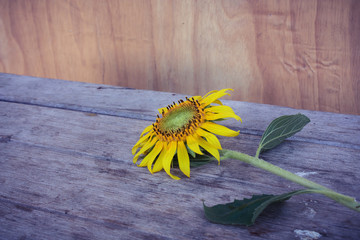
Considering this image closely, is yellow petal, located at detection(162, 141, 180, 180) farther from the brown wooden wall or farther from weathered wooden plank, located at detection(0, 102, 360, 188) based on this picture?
the brown wooden wall

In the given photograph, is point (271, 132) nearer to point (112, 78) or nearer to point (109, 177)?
point (109, 177)

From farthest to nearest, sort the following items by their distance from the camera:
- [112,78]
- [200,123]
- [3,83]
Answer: [112,78] < [3,83] < [200,123]

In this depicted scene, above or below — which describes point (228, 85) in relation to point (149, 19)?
below

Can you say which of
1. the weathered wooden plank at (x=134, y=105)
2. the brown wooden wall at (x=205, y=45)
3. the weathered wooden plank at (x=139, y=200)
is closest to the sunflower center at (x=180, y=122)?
the weathered wooden plank at (x=139, y=200)

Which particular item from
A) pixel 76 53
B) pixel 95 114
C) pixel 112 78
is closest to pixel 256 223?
pixel 95 114

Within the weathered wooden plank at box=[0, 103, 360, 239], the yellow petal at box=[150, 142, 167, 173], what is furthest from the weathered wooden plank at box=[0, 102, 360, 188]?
the yellow petal at box=[150, 142, 167, 173]

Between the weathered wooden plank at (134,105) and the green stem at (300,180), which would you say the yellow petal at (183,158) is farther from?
the weathered wooden plank at (134,105)

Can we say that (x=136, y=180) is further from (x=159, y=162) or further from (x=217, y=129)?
(x=217, y=129)
